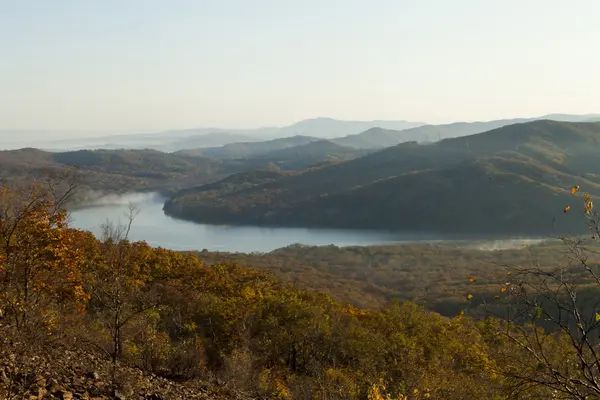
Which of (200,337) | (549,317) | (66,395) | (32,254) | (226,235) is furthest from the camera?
(226,235)

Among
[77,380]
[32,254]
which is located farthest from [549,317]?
[32,254]

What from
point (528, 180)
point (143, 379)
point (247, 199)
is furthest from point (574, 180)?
point (143, 379)

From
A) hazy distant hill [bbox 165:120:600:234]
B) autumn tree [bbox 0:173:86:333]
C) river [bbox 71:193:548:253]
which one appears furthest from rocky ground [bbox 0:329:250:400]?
hazy distant hill [bbox 165:120:600:234]

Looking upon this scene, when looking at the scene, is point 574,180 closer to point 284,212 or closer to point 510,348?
point 284,212

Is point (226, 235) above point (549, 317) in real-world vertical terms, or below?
below

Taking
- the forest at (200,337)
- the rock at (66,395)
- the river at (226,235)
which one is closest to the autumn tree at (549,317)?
the forest at (200,337)

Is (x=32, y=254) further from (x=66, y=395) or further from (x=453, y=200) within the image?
(x=453, y=200)

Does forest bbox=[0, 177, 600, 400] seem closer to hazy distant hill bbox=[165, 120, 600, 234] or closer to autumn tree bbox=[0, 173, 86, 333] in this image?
autumn tree bbox=[0, 173, 86, 333]
